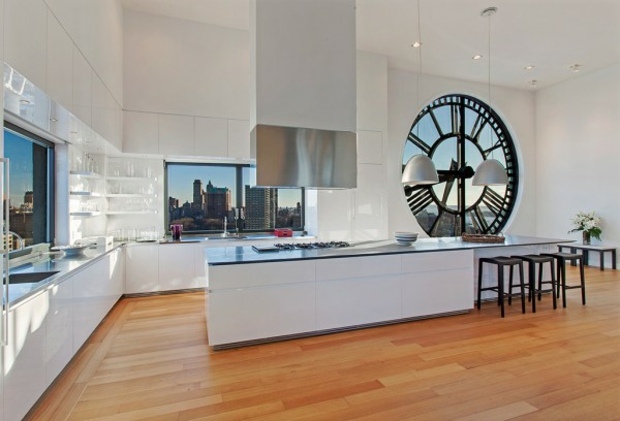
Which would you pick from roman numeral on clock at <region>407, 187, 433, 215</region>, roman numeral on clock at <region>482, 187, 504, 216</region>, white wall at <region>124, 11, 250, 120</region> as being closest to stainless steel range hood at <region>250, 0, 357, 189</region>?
white wall at <region>124, 11, 250, 120</region>

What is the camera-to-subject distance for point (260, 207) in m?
5.79

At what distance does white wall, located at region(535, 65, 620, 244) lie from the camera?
21.1 feet

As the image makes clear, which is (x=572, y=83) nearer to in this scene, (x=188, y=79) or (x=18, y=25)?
(x=188, y=79)

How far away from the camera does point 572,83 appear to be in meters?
7.11

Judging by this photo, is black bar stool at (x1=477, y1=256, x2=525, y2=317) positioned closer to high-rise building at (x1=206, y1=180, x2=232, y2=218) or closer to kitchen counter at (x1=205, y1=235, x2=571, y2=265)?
kitchen counter at (x1=205, y1=235, x2=571, y2=265)

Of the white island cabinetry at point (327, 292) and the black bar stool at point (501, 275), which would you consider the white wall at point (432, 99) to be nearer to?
the black bar stool at point (501, 275)

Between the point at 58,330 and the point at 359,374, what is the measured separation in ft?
7.34

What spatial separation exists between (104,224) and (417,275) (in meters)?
4.33

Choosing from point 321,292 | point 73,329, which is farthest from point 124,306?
point 321,292

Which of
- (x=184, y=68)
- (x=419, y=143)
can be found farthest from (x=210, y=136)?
(x=419, y=143)

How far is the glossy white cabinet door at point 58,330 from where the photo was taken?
2.25 m

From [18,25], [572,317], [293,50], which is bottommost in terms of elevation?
[572,317]

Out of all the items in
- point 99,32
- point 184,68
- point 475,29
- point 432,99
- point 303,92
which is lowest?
point 303,92

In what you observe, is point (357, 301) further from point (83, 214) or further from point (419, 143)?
point (419, 143)
